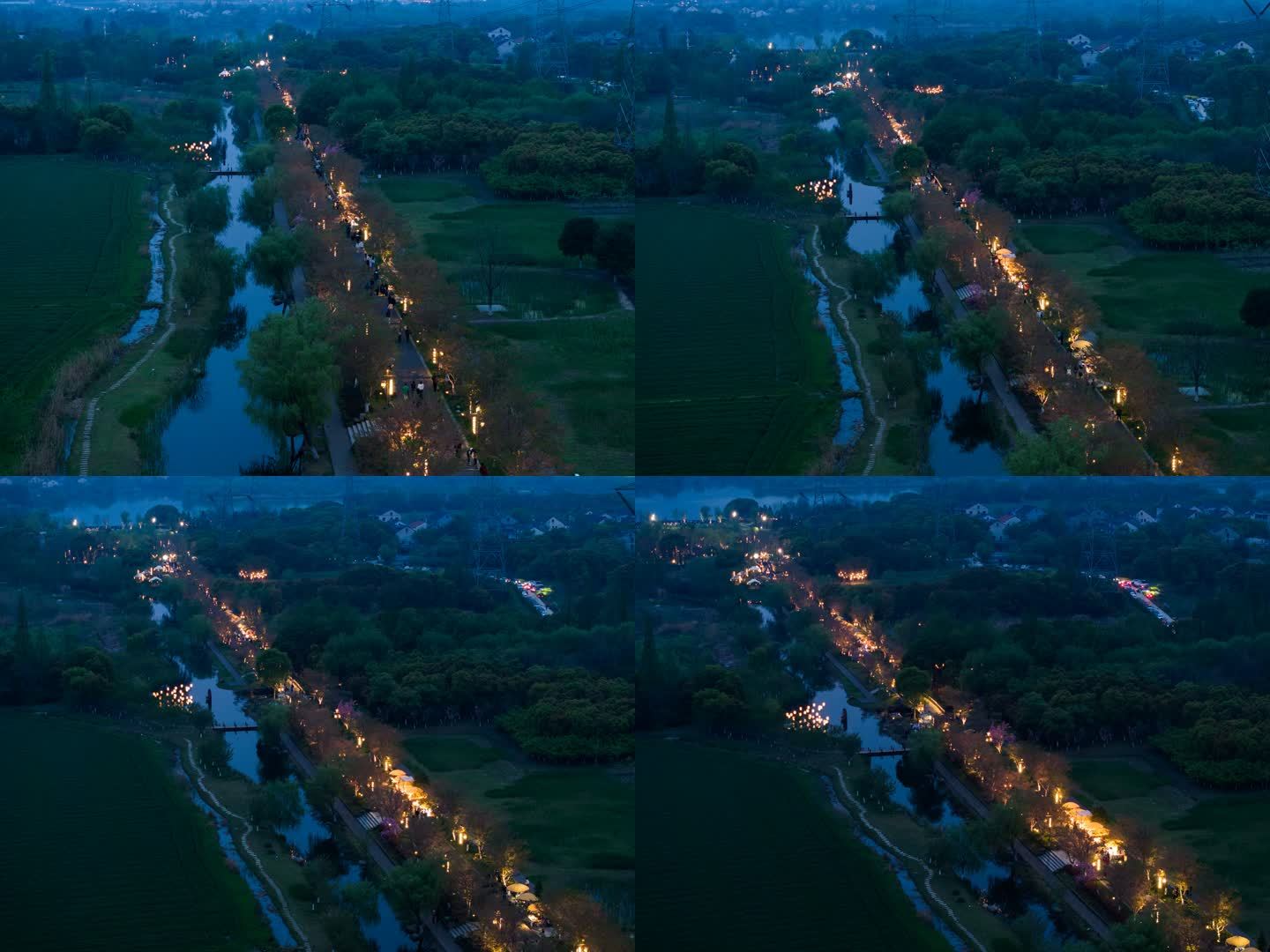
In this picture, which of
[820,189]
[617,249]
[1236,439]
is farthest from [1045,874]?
[820,189]

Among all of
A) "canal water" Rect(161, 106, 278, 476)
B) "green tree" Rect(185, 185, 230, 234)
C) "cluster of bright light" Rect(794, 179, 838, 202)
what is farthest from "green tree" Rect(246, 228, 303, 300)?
"cluster of bright light" Rect(794, 179, 838, 202)

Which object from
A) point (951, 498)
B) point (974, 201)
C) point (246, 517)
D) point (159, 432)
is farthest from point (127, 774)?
point (974, 201)

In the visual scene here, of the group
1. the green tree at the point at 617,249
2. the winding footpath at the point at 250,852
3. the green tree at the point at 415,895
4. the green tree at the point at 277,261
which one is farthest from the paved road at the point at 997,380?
the winding footpath at the point at 250,852

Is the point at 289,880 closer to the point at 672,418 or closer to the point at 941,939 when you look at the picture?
the point at 941,939

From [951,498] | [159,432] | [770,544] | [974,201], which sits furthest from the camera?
[974,201]

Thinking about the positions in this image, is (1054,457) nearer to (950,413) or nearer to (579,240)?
(950,413)

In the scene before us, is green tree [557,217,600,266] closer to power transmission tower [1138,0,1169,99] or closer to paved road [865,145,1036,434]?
paved road [865,145,1036,434]
